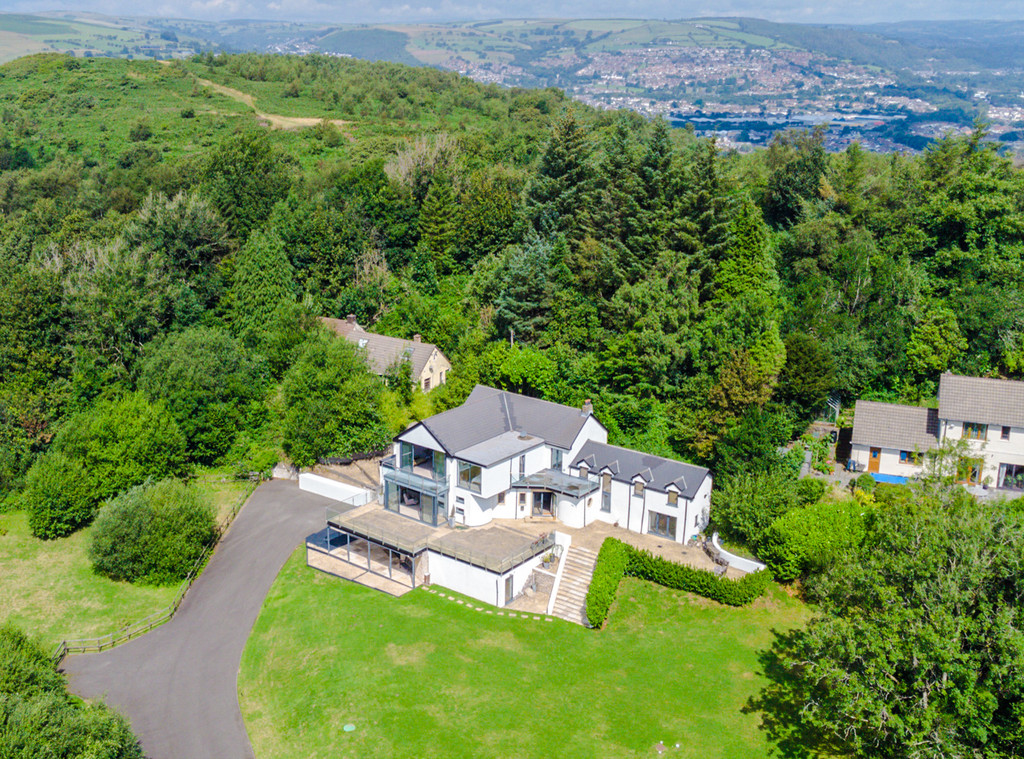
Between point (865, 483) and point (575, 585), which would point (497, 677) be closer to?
point (575, 585)

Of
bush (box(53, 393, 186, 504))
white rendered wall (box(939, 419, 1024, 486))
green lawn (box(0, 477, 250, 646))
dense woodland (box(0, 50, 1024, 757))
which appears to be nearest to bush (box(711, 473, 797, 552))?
dense woodland (box(0, 50, 1024, 757))

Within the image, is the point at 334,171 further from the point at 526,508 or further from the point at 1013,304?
the point at 1013,304

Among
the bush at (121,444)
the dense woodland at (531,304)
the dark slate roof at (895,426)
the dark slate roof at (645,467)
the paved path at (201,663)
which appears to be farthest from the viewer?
the bush at (121,444)

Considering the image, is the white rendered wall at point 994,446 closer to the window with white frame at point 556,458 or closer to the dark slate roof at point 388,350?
the window with white frame at point 556,458

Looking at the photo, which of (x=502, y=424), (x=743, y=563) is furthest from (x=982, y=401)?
(x=502, y=424)

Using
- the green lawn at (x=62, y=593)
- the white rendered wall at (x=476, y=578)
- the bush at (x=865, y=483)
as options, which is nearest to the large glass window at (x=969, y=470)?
the bush at (x=865, y=483)

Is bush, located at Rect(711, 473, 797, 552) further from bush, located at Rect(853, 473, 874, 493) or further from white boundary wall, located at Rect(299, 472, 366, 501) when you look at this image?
white boundary wall, located at Rect(299, 472, 366, 501)
